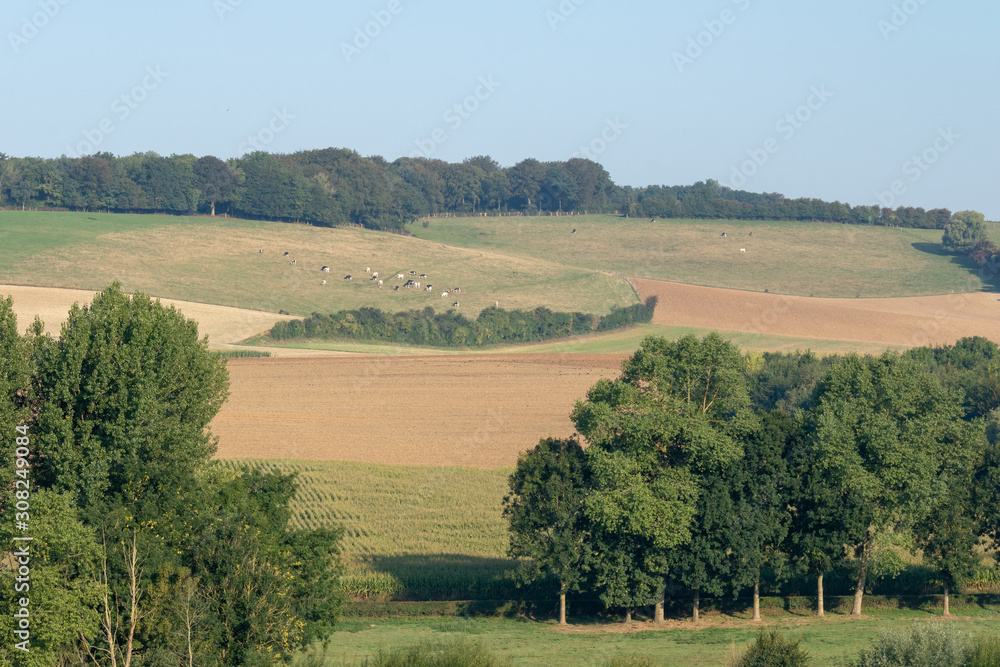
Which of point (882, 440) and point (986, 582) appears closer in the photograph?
point (882, 440)

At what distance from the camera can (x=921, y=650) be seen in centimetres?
2580

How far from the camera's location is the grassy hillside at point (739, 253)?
138625 millimetres

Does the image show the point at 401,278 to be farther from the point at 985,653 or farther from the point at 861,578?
the point at 985,653

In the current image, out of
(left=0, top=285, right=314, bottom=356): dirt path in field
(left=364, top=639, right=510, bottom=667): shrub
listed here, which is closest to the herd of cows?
(left=0, top=285, right=314, bottom=356): dirt path in field

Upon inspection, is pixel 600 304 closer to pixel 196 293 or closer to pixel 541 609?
pixel 196 293

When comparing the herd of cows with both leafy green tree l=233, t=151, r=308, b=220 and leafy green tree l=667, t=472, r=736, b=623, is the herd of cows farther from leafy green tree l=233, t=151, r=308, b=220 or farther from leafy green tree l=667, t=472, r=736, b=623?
leafy green tree l=667, t=472, r=736, b=623

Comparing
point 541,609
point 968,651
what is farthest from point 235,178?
point 968,651

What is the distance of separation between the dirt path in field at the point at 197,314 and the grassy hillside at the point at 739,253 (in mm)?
55898

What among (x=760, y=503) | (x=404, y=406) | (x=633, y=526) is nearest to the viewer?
(x=633, y=526)

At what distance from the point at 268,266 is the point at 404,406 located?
59.0m

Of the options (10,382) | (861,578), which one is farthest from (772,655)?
(10,382)

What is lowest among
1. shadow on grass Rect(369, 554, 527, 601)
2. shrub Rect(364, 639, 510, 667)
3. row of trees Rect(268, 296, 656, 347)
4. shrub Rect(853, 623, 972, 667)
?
shadow on grass Rect(369, 554, 527, 601)

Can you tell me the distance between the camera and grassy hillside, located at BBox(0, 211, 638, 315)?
119 m

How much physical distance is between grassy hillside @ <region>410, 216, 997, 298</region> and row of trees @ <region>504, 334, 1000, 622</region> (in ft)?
302
